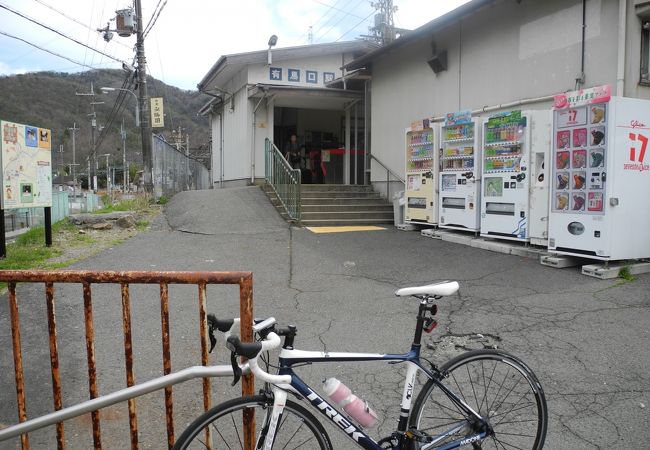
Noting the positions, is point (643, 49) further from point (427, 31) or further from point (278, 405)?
point (278, 405)

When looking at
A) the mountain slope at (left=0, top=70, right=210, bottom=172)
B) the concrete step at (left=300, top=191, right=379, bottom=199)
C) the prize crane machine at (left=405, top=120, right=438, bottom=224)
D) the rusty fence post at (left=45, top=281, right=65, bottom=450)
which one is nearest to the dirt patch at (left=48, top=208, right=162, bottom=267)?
the concrete step at (left=300, top=191, right=379, bottom=199)

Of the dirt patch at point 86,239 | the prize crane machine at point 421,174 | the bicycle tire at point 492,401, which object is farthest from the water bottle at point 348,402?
the prize crane machine at point 421,174

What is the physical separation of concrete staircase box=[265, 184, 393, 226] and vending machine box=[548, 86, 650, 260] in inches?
252

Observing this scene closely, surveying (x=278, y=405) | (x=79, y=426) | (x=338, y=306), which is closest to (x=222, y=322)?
(x=278, y=405)

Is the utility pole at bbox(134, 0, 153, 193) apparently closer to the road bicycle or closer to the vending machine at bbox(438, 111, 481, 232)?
the vending machine at bbox(438, 111, 481, 232)

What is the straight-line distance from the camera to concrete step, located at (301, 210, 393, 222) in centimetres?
1300

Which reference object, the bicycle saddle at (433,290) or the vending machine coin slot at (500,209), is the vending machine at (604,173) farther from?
the bicycle saddle at (433,290)

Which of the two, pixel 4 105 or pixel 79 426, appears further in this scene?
pixel 4 105

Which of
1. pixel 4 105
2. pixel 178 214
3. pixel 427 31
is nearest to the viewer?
pixel 427 31

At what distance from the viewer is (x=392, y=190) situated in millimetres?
14641

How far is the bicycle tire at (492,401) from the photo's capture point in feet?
8.73

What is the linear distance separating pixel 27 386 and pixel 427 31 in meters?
10.8

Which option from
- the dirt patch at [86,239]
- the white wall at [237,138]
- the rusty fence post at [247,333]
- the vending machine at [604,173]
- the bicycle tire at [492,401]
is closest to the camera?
the rusty fence post at [247,333]

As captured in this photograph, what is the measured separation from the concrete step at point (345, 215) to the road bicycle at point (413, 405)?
9.85 metres
